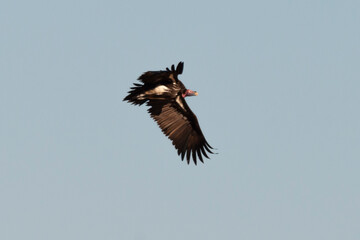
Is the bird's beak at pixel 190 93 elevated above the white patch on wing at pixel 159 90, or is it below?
above

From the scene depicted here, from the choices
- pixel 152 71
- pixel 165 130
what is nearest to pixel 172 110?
pixel 165 130

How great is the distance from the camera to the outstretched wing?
143 ft

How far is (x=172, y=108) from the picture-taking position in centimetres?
4372

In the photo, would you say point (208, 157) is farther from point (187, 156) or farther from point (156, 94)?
point (156, 94)

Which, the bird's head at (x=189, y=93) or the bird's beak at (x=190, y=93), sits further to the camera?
the bird's beak at (x=190, y=93)

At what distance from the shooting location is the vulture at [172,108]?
41594 millimetres

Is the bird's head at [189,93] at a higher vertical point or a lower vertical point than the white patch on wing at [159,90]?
higher

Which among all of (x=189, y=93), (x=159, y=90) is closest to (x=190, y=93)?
(x=189, y=93)

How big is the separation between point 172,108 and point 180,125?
0.99 m

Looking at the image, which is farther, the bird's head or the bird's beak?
the bird's beak

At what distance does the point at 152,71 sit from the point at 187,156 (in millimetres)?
5437

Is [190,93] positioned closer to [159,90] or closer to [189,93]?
[189,93]

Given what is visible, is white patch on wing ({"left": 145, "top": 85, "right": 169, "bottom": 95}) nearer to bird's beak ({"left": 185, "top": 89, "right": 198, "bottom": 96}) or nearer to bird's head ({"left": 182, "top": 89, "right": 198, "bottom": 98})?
bird's head ({"left": 182, "top": 89, "right": 198, "bottom": 98})

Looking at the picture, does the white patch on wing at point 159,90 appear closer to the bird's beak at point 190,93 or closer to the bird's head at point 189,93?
the bird's head at point 189,93
